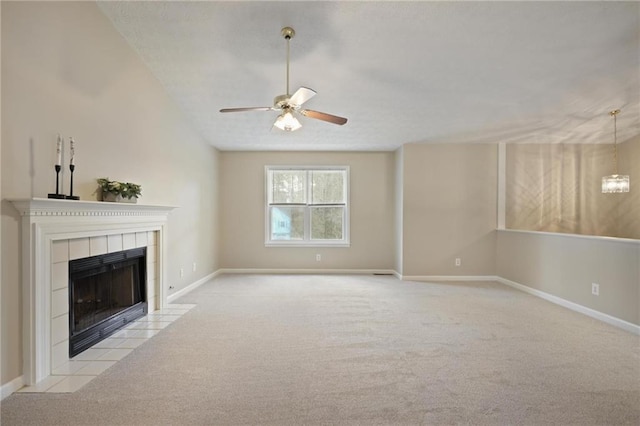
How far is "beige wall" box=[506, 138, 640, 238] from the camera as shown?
531 centimetres

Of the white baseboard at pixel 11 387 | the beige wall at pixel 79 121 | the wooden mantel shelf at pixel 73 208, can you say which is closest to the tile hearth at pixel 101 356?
the white baseboard at pixel 11 387

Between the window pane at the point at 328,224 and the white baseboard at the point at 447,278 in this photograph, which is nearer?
the white baseboard at the point at 447,278

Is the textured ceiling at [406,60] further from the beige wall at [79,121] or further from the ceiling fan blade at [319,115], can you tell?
the ceiling fan blade at [319,115]

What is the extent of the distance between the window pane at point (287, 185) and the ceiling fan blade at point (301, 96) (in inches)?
134

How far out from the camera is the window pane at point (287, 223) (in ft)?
19.8

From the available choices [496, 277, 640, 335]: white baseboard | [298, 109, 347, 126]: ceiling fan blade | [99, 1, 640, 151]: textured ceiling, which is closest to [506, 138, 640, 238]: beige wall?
[99, 1, 640, 151]: textured ceiling

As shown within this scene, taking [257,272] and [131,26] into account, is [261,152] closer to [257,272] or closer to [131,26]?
[257,272]

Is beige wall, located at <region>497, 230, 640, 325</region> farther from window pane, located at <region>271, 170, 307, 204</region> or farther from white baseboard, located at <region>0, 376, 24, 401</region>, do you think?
white baseboard, located at <region>0, 376, 24, 401</region>

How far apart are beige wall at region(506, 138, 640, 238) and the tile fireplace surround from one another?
5938 mm

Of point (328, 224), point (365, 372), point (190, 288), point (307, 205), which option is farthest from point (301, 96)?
point (328, 224)

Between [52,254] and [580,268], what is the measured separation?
215 inches

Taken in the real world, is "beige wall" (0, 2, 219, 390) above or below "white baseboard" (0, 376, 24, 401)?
above

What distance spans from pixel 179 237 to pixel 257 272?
196cm

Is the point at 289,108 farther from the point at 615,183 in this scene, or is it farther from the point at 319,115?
the point at 615,183
